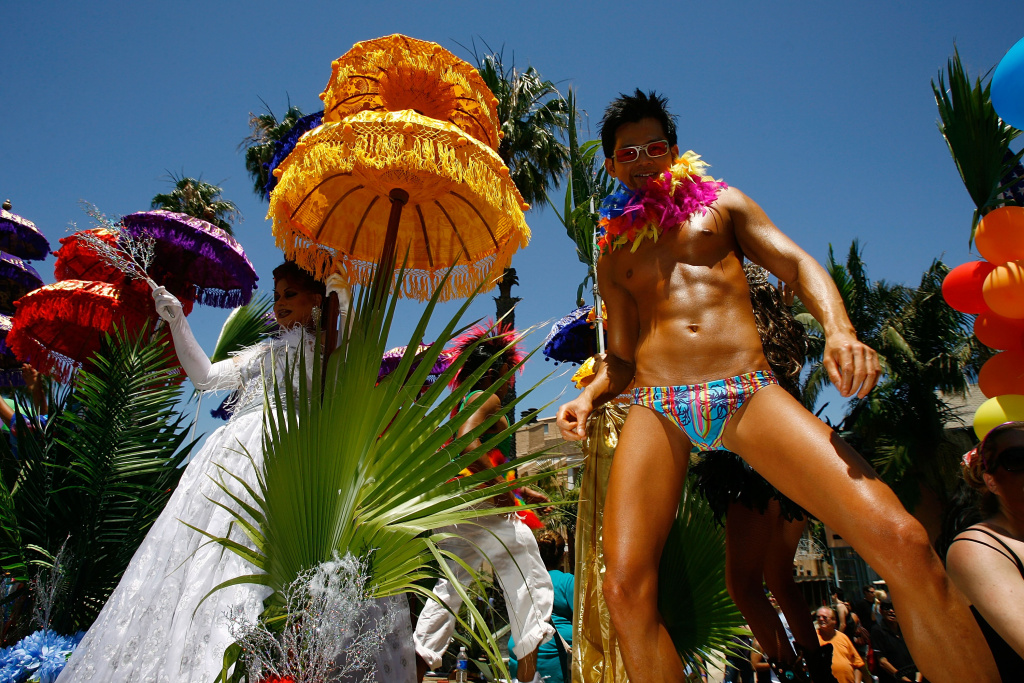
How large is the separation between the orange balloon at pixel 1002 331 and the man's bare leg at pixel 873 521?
10.0 ft

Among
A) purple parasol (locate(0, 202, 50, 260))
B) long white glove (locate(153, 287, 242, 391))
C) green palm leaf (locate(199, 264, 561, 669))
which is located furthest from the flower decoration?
purple parasol (locate(0, 202, 50, 260))

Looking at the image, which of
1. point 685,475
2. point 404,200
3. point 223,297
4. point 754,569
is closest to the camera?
point 685,475

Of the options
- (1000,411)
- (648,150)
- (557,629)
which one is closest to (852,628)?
(1000,411)

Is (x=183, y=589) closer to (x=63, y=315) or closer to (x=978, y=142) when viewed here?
(x=63, y=315)

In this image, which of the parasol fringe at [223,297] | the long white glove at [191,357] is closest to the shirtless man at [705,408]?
the long white glove at [191,357]

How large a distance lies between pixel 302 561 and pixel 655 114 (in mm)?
2168

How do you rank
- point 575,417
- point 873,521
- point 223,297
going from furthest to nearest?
1. point 223,297
2. point 575,417
3. point 873,521

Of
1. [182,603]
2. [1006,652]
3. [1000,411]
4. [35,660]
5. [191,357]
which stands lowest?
[35,660]

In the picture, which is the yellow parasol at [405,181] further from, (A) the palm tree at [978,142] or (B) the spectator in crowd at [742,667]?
(A) the palm tree at [978,142]

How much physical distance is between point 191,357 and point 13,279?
570cm

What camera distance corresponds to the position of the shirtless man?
160 cm

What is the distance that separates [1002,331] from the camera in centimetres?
412

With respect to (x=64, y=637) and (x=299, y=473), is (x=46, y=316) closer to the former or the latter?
(x=64, y=637)

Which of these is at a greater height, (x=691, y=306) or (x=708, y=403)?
(x=691, y=306)
